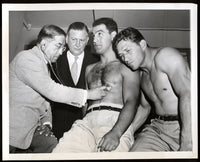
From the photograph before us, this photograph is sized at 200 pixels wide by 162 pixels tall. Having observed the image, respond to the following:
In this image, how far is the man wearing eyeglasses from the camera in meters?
1.19

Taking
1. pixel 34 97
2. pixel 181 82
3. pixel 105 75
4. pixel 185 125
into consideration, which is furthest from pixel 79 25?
pixel 185 125

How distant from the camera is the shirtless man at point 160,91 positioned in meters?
1.18

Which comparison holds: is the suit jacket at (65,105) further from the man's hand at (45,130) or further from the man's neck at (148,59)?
the man's neck at (148,59)

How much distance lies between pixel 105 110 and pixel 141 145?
0.19 meters

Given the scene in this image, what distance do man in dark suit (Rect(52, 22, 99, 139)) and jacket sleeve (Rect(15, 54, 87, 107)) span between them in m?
0.02

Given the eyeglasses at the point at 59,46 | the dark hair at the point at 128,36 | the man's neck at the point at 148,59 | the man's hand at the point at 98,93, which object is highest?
the dark hair at the point at 128,36

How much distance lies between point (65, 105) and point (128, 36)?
1.16ft

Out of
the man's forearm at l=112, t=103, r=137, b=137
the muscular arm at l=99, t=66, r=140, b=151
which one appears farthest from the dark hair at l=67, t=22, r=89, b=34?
the man's forearm at l=112, t=103, r=137, b=137

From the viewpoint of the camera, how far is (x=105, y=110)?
3.90 feet

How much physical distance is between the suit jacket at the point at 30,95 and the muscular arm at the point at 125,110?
16 cm

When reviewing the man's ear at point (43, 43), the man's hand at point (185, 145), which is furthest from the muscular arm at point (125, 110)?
the man's ear at point (43, 43)

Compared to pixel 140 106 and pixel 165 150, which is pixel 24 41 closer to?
pixel 140 106

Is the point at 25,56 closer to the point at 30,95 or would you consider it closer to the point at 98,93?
the point at 30,95

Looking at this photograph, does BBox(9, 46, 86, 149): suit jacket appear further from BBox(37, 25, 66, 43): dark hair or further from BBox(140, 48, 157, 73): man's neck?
BBox(140, 48, 157, 73): man's neck
